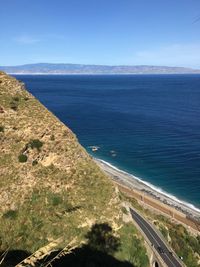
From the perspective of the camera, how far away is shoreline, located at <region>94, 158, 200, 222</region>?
264ft

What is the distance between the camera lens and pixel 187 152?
118 metres

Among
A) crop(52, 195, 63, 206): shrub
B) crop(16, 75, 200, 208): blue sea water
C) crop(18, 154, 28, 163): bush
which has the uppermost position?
crop(18, 154, 28, 163): bush

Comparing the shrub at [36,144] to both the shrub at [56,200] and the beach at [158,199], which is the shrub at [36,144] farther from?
the beach at [158,199]

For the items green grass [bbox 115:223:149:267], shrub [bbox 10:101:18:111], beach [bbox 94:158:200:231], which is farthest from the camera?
beach [bbox 94:158:200:231]

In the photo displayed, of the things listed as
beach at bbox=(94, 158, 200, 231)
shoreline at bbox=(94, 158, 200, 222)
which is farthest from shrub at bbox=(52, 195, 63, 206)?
shoreline at bbox=(94, 158, 200, 222)

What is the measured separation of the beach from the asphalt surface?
20.2m

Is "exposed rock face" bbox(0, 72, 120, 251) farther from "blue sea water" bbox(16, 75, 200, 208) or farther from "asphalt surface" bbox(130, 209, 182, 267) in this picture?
"blue sea water" bbox(16, 75, 200, 208)

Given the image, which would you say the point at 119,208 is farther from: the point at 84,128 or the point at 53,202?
the point at 84,128

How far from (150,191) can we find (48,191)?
158ft

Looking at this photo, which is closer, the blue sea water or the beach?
the beach

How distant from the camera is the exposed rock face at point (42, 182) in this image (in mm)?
42438

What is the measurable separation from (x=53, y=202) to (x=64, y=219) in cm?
304

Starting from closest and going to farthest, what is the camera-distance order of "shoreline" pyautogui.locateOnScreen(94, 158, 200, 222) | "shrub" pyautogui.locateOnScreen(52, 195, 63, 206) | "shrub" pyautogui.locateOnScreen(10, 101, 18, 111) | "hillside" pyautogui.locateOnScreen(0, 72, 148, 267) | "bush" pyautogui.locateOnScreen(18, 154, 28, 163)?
1. "hillside" pyautogui.locateOnScreen(0, 72, 148, 267)
2. "shrub" pyautogui.locateOnScreen(52, 195, 63, 206)
3. "bush" pyautogui.locateOnScreen(18, 154, 28, 163)
4. "shrub" pyautogui.locateOnScreen(10, 101, 18, 111)
5. "shoreline" pyautogui.locateOnScreen(94, 158, 200, 222)

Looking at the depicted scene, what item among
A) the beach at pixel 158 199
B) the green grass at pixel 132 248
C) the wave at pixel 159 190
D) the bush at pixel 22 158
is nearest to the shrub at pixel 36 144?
the bush at pixel 22 158
